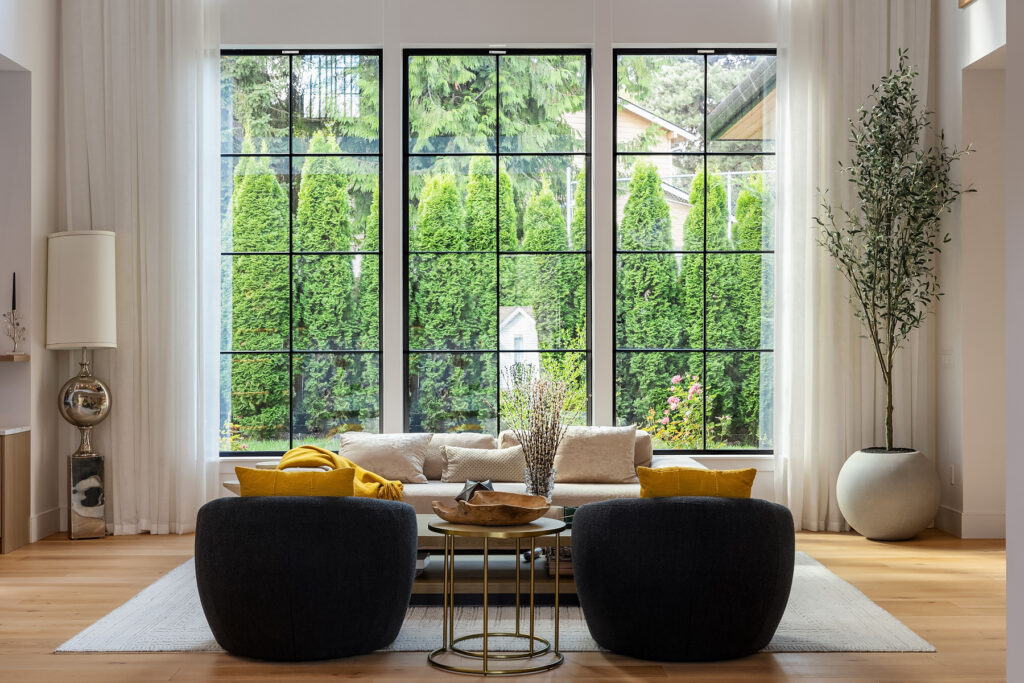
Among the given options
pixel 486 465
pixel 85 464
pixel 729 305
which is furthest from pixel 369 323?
pixel 729 305

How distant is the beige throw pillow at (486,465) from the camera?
22.6ft

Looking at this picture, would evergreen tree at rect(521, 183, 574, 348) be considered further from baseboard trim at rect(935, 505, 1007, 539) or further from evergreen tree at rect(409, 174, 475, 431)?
baseboard trim at rect(935, 505, 1007, 539)

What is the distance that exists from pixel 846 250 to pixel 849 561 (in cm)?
223

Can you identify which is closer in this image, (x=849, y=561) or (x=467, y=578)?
(x=467, y=578)

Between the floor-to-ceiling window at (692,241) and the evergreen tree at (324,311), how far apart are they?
2086 mm

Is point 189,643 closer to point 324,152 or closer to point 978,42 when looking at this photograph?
point 324,152

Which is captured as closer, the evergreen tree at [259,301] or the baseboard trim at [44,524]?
the baseboard trim at [44,524]

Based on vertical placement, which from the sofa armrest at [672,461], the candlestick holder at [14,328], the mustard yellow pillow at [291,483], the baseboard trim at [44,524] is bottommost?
the baseboard trim at [44,524]

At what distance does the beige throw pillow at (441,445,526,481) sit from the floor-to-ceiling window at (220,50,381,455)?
1085 mm

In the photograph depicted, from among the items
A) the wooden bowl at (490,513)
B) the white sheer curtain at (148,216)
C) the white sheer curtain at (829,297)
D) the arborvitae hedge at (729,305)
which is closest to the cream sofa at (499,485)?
the arborvitae hedge at (729,305)

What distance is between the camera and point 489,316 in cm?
784

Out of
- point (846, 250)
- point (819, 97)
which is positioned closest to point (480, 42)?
point (819, 97)

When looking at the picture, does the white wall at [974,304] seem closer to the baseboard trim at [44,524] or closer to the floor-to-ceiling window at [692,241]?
the floor-to-ceiling window at [692,241]

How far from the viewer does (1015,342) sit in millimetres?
2627
